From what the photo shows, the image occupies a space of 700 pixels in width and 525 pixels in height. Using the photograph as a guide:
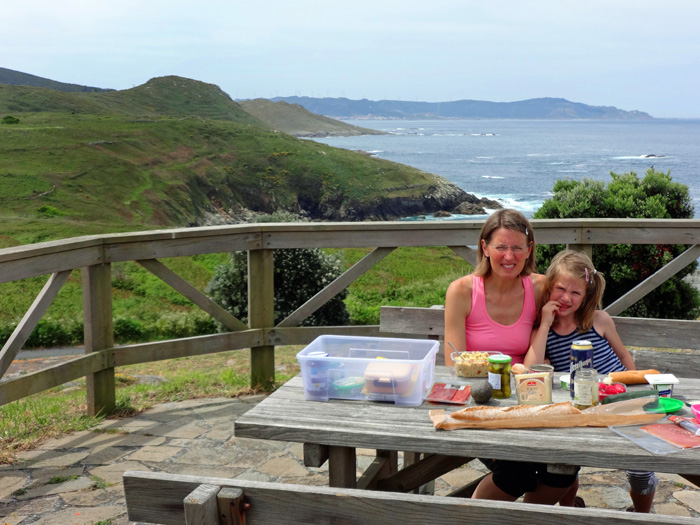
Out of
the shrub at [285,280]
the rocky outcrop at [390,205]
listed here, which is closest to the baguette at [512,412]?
the shrub at [285,280]

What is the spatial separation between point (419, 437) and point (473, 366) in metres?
0.64

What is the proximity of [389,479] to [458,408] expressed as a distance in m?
0.65

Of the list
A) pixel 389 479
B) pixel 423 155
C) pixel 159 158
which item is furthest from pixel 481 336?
pixel 423 155

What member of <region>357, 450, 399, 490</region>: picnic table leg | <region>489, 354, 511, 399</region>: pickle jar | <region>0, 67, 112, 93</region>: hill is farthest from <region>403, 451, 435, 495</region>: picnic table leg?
<region>0, 67, 112, 93</region>: hill

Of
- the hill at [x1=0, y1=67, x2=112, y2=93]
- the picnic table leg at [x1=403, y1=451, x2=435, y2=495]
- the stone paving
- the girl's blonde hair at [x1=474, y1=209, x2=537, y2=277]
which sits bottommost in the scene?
the stone paving

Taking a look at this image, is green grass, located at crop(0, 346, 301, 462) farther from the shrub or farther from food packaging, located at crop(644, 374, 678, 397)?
food packaging, located at crop(644, 374, 678, 397)

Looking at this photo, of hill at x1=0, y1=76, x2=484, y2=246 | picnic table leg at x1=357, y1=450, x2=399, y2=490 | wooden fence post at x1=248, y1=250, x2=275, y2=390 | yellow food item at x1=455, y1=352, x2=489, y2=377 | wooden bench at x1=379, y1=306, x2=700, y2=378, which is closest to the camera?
yellow food item at x1=455, y1=352, x2=489, y2=377

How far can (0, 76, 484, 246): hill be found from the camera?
52312 millimetres

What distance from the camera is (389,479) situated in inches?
112

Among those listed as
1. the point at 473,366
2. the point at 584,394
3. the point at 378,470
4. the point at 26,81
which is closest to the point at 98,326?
the point at 378,470

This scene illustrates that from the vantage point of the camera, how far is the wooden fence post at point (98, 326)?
4398mm

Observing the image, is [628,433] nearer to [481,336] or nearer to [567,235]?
[481,336]

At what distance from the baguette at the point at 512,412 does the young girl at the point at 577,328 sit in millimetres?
718

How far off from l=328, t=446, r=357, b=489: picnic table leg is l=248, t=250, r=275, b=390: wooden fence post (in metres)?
2.59
